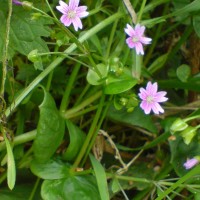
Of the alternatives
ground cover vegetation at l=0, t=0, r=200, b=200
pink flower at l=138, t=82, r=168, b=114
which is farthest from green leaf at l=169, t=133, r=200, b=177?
pink flower at l=138, t=82, r=168, b=114

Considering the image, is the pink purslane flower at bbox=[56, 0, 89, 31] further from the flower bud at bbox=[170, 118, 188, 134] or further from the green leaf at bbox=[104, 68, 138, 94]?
the flower bud at bbox=[170, 118, 188, 134]

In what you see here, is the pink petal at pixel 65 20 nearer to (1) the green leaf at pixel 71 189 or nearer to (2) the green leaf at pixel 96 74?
(2) the green leaf at pixel 96 74

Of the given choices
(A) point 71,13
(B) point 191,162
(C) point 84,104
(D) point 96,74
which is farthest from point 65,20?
(B) point 191,162

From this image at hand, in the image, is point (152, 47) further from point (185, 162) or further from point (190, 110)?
point (185, 162)

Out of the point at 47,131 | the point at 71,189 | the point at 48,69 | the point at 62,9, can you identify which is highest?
the point at 62,9

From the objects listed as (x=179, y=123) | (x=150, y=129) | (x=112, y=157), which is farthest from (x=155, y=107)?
(x=112, y=157)

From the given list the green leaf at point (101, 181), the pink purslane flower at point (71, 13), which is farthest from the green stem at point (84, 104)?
the pink purslane flower at point (71, 13)

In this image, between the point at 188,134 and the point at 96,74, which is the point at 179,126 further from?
the point at 96,74
